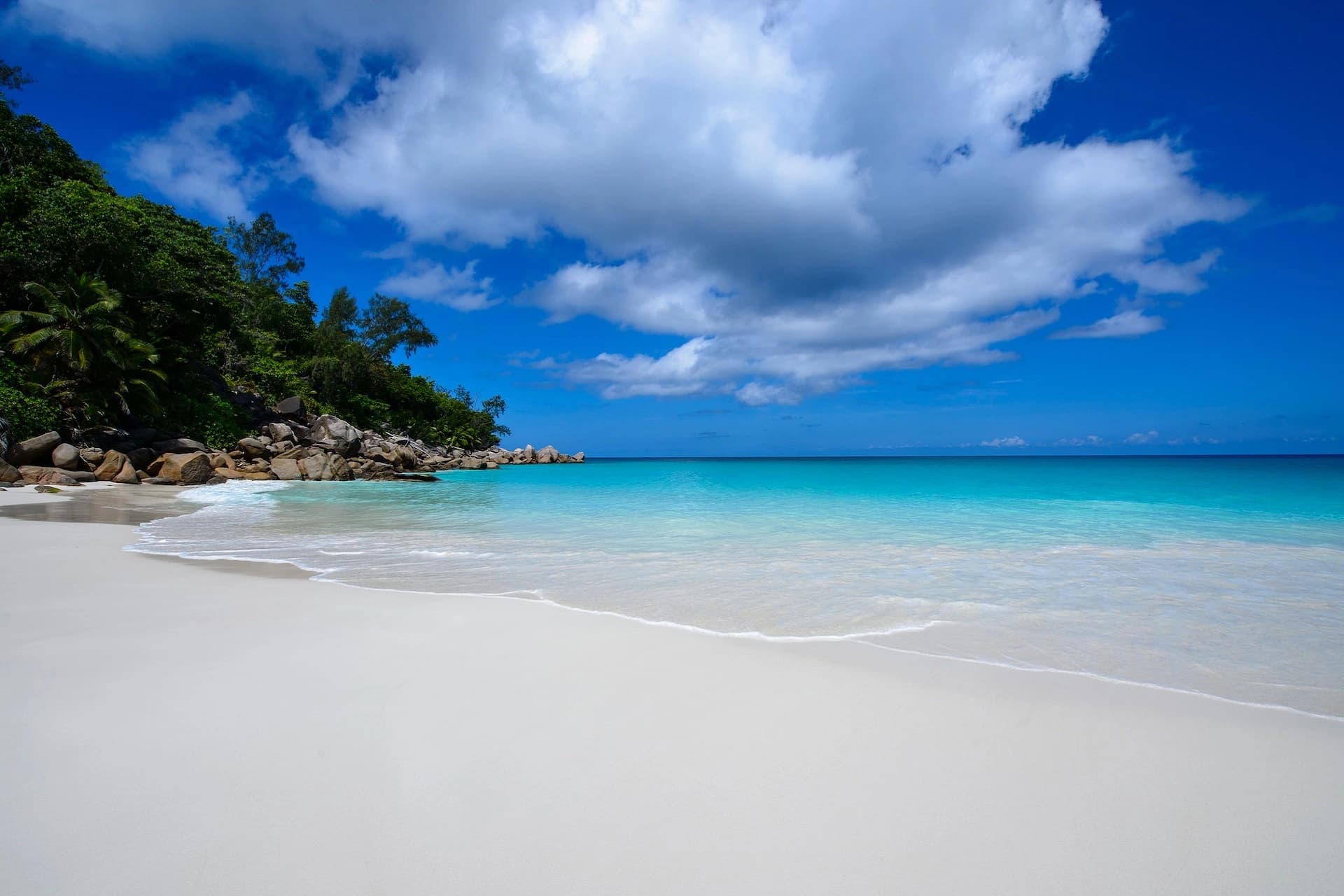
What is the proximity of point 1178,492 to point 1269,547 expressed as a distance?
51.9 feet

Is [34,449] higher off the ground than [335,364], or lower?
lower

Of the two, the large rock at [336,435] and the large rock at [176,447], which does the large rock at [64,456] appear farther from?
A: the large rock at [336,435]

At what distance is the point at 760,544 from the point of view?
894 cm

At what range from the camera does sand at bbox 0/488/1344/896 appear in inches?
68.0

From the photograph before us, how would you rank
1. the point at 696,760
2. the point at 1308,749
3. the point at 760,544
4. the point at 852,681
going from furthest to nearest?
the point at 760,544
the point at 852,681
the point at 1308,749
the point at 696,760

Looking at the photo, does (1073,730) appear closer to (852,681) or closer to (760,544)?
(852,681)

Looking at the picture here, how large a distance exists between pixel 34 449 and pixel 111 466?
5.68 ft

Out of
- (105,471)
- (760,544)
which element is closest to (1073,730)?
(760,544)

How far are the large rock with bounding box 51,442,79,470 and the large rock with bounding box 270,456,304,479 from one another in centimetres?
741

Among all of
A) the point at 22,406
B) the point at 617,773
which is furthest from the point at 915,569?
the point at 22,406

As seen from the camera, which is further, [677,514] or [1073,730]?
[677,514]

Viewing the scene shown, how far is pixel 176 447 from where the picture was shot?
20.7m

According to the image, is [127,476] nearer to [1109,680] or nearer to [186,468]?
[186,468]

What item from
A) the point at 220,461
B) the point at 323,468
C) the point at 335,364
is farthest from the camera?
the point at 335,364
